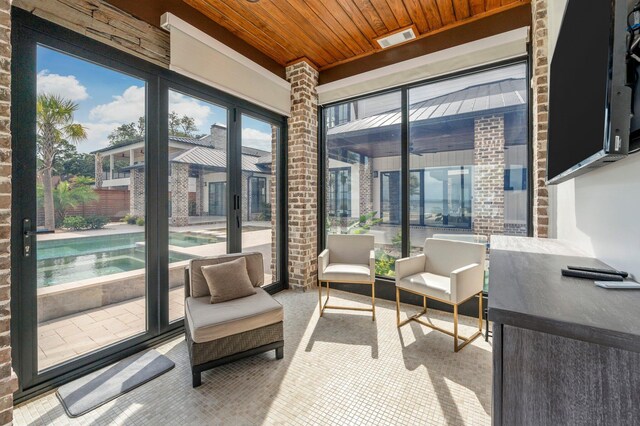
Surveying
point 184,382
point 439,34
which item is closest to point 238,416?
point 184,382

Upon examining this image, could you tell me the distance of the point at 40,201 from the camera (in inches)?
75.3

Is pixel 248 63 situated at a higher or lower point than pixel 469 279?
higher

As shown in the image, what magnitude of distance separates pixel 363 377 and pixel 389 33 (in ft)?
10.8

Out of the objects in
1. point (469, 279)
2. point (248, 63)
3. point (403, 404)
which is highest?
point (248, 63)

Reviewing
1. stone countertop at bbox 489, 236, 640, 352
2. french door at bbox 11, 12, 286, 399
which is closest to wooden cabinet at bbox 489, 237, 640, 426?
stone countertop at bbox 489, 236, 640, 352

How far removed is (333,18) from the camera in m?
2.84

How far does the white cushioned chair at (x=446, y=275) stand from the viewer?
239 cm

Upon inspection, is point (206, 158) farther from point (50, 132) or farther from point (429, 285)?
point (429, 285)

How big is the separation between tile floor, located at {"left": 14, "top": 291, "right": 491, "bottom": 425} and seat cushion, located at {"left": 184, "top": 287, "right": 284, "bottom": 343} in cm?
33

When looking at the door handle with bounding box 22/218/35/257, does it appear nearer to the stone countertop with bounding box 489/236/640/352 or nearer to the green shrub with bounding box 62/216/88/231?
the green shrub with bounding box 62/216/88/231

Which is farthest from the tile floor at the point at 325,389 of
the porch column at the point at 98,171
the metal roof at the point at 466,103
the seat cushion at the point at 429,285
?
the metal roof at the point at 466,103

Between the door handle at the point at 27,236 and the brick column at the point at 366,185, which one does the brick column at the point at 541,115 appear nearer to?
the brick column at the point at 366,185

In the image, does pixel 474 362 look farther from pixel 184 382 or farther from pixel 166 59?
pixel 166 59

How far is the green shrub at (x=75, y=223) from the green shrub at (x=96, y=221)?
2 centimetres
